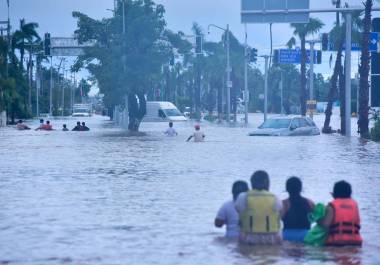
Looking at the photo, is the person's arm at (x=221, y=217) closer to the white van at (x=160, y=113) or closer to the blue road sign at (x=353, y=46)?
the blue road sign at (x=353, y=46)

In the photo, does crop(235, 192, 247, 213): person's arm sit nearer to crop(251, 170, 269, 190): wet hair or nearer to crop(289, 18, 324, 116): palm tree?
crop(251, 170, 269, 190): wet hair

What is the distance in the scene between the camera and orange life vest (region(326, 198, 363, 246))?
1223 cm

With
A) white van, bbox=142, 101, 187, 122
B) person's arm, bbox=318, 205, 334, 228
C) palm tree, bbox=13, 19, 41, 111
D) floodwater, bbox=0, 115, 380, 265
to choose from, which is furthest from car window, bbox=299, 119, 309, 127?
palm tree, bbox=13, 19, 41, 111

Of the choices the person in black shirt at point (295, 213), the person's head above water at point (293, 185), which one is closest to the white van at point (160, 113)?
the person in black shirt at point (295, 213)

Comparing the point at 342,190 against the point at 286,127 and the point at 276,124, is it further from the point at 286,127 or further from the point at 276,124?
the point at 276,124

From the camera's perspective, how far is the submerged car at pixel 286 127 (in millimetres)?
51812

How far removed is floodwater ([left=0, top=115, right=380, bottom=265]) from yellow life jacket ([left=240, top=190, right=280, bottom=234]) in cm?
25

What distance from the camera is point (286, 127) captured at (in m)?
52.6

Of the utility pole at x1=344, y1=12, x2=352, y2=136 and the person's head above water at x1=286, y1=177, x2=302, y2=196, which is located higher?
the utility pole at x1=344, y1=12, x2=352, y2=136

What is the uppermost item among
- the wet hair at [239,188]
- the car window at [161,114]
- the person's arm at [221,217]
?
the wet hair at [239,188]

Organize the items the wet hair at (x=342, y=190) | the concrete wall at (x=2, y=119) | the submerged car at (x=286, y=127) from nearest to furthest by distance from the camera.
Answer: the wet hair at (x=342, y=190) → the submerged car at (x=286, y=127) → the concrete wall at (x=2, y=119)

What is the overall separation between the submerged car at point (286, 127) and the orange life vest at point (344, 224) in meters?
39.0

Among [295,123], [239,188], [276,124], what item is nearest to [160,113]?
[276,124]

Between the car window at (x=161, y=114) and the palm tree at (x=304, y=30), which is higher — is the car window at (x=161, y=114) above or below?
below
